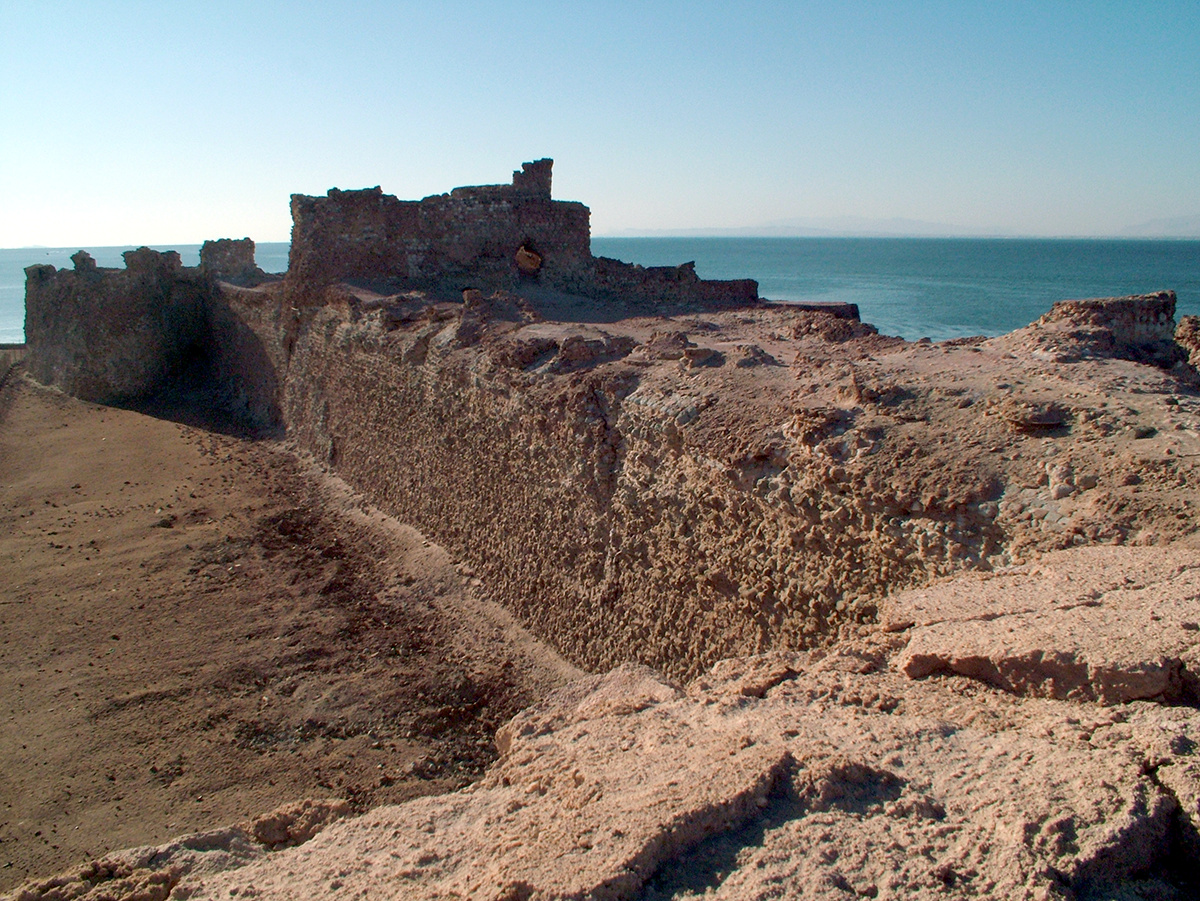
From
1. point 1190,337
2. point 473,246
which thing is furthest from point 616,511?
point 473,246

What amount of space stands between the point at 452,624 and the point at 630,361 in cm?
306

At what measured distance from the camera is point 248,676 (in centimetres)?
737

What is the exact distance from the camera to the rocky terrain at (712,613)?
8.64 ft

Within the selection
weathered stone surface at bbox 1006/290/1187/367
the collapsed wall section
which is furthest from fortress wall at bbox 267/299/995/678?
the collapsed wall section

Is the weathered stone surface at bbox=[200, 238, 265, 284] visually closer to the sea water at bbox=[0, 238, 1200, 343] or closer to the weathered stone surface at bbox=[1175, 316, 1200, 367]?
the sea water at bbox=[0, 238, 1200, 343]

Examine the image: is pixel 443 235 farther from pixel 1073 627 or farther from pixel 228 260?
pixel 1073 627

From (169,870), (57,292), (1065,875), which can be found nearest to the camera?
(1065,875)

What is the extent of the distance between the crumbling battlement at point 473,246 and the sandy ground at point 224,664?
3953 millimetres

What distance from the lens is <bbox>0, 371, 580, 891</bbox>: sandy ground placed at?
5.88m

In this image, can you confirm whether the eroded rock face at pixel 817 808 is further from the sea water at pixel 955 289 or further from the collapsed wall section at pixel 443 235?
the sea water at pixel 955 289

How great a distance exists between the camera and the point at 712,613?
588 cm

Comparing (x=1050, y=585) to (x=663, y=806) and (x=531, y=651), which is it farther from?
(x=531, y=651)

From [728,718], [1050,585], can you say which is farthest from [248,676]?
[1050,585]

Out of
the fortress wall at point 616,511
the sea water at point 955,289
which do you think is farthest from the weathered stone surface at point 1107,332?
the sea water at point 955,289
